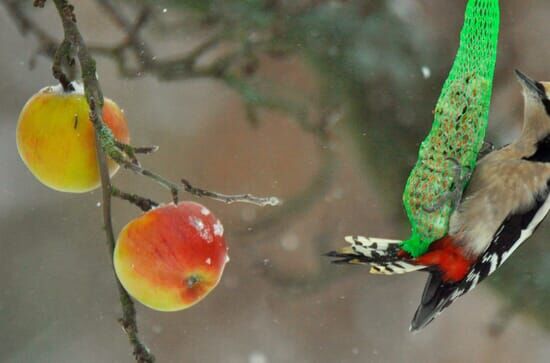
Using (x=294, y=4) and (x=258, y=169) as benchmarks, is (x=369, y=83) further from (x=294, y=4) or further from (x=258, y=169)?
(x=258, y=169)

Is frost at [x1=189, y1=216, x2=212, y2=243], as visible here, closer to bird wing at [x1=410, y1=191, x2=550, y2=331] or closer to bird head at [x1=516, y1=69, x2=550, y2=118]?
bird wing at [x1=410, y1=191, x2=550, y2=331]

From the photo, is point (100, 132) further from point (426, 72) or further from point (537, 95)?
point (426, 72)

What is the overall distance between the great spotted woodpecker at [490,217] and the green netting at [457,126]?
0.03 meters

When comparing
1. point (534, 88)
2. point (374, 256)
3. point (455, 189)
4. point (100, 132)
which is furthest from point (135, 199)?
point (534, 88)

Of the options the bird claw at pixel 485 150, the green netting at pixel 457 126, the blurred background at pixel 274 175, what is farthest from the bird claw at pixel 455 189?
the blurred background at pixel 274 175

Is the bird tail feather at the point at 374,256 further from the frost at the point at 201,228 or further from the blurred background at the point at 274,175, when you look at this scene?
the blurred background at the point at 274,175

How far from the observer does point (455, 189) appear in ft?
3.55

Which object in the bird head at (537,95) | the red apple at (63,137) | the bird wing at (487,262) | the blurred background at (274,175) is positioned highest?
the red apple at (63,137)

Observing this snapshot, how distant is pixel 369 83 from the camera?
6.68 feet

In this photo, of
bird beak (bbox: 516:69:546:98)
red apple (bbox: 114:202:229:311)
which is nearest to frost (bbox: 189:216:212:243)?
red apple (bbox: 114:202:229:311)

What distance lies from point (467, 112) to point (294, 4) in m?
1.01

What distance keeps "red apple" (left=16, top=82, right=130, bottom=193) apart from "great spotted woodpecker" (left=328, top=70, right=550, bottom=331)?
1.04 feet

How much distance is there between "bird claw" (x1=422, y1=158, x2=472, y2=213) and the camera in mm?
Answer: 1062

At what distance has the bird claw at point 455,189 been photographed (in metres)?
1.06
